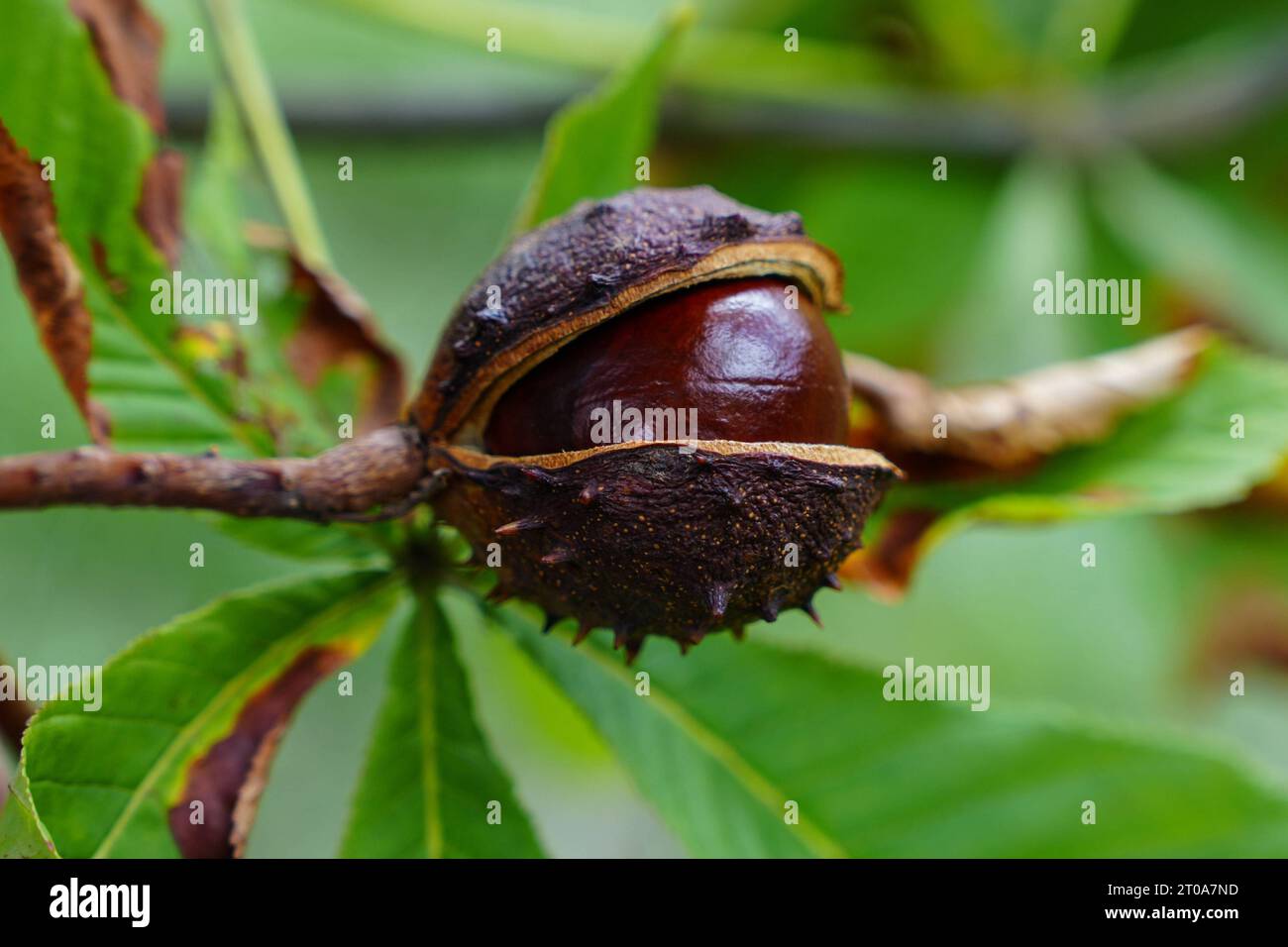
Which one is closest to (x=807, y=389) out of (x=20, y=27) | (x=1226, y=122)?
(x=20, y=27)

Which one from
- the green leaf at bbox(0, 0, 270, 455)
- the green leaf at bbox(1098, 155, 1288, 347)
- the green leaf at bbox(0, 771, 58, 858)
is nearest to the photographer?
the green leaf at bbox(0, 771, 58, 858)

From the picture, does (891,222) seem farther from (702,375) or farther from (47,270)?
(47,270)

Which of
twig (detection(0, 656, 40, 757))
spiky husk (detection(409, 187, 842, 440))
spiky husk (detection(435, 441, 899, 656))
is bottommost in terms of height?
twig (detection(0, 656, 40, 757))

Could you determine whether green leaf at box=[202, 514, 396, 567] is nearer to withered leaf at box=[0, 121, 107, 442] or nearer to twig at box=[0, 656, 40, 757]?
withered leaf at box=[0, 121, 107, 442]

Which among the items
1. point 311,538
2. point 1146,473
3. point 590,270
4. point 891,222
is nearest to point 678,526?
point 590,270

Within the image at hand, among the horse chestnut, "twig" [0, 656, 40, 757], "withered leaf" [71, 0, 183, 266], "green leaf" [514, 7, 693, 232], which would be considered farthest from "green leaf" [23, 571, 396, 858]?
"green leaf" [514, 7, 693, 232]

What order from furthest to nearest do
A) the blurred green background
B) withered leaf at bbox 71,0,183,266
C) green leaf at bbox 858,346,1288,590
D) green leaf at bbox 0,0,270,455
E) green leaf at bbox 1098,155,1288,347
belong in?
green leaf at bbox 1098,155,1288,347
the blurred green background
green leaf at bbox 858,346,1288,590
withered leaf at bbox 71,0,183,266
green leaf at bbox 0,0,270,455
